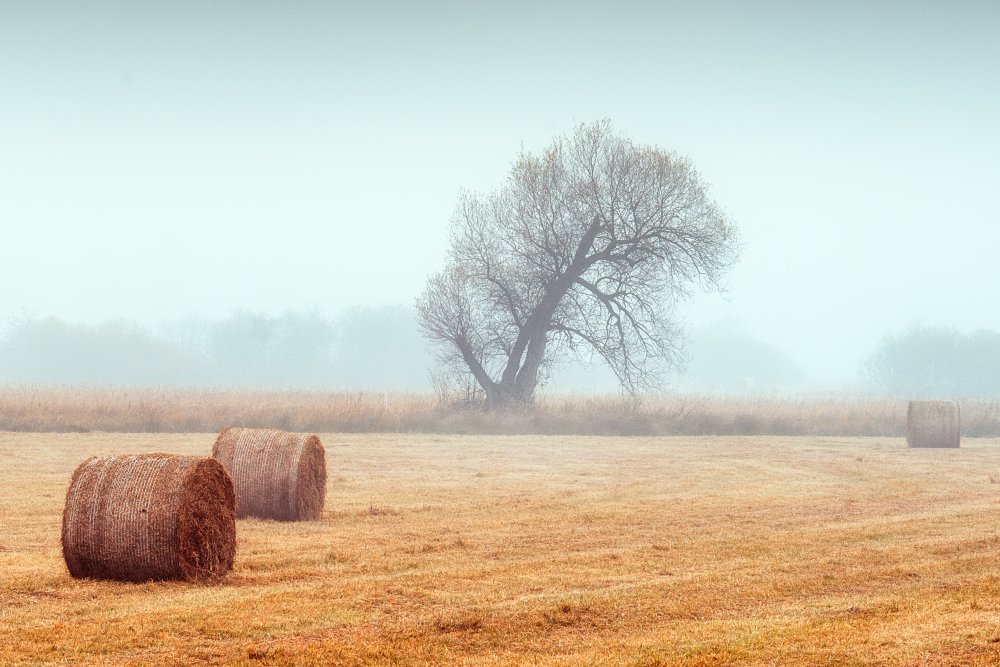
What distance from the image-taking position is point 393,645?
262 inches

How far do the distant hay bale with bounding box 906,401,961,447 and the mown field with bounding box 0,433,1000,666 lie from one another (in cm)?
819

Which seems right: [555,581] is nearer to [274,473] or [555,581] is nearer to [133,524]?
[133,524]

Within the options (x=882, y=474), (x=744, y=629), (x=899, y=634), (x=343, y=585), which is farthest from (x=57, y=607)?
(x=882, y=474)

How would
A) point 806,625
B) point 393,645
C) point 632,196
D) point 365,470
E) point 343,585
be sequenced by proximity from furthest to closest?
point 632,196 → point 365,470 → point 343,585 → point 806,625 → point 393,645

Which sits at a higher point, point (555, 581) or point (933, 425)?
point (933, 425)

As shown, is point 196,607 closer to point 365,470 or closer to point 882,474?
point 365,470

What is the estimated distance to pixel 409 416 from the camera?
28672 mm

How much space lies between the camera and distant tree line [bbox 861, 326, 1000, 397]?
318 ft

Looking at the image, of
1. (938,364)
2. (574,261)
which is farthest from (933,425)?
(938,364)

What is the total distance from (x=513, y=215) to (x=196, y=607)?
26.1m

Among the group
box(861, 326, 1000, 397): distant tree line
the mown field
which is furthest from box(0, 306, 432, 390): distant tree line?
the mown field

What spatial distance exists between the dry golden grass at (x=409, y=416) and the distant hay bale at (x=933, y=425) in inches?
183

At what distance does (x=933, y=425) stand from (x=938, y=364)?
3050 inches

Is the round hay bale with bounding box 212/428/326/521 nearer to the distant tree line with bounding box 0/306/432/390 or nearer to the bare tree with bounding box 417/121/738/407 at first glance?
the bare tree with bounding box 417/121/738/407
